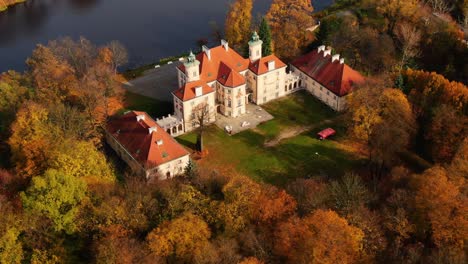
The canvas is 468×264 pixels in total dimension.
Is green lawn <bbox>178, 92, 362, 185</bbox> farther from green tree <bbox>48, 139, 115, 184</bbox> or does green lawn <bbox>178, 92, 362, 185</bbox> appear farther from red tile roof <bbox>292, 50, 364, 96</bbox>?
green tree <bbox>48, 139, 115, 184</bbox>

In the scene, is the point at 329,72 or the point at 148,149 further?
the point at 329,72

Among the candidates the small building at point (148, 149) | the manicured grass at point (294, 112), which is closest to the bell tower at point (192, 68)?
the small building at point (148, 149)

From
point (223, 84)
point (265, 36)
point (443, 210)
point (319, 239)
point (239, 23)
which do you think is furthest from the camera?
point (239, 23)

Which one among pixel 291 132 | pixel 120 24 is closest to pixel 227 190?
pixel 291 132

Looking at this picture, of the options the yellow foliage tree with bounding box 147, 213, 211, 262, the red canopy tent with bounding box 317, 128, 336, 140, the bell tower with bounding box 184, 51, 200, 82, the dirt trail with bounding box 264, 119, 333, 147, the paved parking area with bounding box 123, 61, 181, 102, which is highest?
the bell tower with bounding box 184, 51, 200, 82

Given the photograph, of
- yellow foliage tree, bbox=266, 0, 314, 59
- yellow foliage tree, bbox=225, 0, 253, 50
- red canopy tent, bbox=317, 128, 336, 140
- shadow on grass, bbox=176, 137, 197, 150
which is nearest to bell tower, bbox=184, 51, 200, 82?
shadow on grass, bbox=176, 137, 197, 150

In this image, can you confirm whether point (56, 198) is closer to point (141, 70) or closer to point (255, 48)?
point (255, 48)

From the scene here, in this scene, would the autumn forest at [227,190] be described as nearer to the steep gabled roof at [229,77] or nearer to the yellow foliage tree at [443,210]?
the yellow foliage tree at [443,210]

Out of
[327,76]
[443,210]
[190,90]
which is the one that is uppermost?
[443,210]
